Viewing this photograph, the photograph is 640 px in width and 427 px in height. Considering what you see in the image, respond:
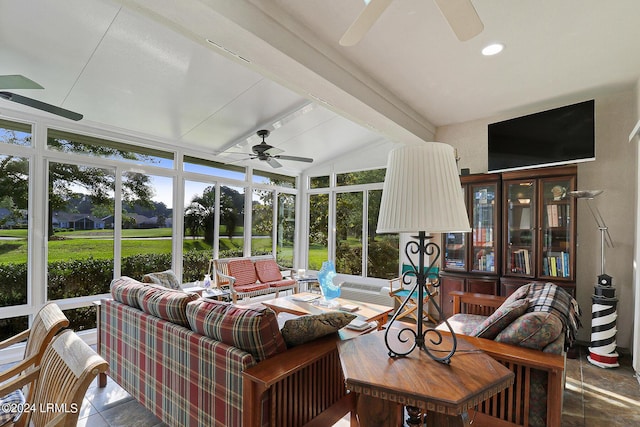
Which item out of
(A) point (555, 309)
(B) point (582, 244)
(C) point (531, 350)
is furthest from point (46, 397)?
(B) point (582, 244)

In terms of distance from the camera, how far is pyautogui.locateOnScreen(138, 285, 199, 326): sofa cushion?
1969mm

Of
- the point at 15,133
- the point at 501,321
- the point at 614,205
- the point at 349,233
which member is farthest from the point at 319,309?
the point at 15,133

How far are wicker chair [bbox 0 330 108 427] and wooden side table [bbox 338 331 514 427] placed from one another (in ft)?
2.88

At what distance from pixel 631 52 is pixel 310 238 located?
525cm

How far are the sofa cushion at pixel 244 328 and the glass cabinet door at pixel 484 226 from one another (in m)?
3.18

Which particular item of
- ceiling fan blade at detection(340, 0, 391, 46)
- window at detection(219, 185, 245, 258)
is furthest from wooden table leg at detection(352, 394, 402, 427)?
window at detection(219, 185, 245, 258)

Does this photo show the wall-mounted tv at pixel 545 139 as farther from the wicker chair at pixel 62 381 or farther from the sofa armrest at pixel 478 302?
the wicker chair at pixel 62 381

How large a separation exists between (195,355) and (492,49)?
3.17 meters

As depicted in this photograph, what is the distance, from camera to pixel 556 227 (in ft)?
11.7

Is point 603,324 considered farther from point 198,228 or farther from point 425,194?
point 198,228

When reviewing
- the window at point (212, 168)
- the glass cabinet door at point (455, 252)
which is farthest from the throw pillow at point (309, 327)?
the window at point (212, 168)

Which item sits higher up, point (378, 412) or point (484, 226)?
point (484, 226)

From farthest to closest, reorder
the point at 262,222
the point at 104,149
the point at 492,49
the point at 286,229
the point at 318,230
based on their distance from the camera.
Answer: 1. the point at 286,229
2. the point at 318,230
3. the point at 262,222
4. the point at 104,149
5. the point at 492,49

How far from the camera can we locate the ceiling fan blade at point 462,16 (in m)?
1.45
